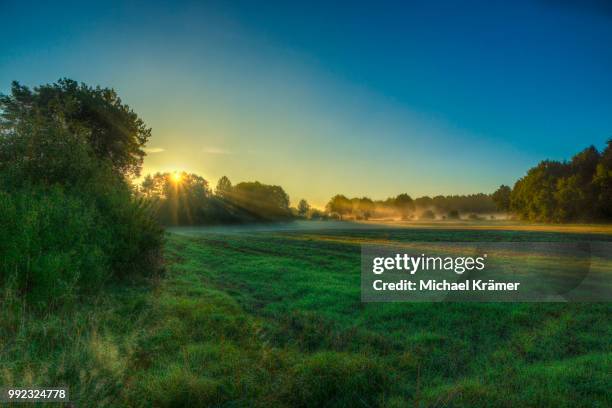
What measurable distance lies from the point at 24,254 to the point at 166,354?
491 centimetres

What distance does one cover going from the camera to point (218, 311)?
33.5 feet

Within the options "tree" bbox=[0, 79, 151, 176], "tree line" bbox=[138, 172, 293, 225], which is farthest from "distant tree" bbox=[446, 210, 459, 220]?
"tree" bbox=[0, 79, 151, 176]

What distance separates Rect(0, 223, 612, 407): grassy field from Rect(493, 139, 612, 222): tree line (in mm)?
54556

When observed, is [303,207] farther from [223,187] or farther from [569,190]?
[569,190]

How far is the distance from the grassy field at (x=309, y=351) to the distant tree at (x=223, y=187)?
238ft

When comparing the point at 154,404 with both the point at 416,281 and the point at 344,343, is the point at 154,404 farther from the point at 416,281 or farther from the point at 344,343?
the point at 416,281

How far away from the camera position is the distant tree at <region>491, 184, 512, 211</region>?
84.6 meters

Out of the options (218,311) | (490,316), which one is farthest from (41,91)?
(490,316)

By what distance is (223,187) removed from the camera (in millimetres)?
92250

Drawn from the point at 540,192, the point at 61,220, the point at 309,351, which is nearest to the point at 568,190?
the point at 540,192

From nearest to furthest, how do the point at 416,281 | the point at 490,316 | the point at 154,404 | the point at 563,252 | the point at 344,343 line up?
the point at 154,404 → the point at 344,343 → the point at 490,316 → the point at 416,281 → the point at 563,252

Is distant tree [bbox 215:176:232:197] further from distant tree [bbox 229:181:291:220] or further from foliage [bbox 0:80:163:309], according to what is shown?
foliage [bbox 0:80:163:309]

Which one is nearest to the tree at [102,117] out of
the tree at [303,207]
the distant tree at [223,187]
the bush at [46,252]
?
the bush at [46,252]

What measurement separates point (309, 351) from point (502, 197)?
9332cm
